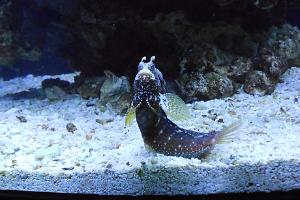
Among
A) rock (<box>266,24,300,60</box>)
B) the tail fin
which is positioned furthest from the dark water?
the tail fin

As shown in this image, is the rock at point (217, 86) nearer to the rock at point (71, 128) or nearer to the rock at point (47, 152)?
the rock at point (71, 128)

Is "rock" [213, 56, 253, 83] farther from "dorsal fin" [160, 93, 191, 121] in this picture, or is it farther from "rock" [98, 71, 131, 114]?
"dorsal fin" [160, 93, 191, 121]

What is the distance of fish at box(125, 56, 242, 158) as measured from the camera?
3.43m

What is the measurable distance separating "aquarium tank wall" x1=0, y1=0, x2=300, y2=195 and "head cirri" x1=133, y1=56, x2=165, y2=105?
0.04 ft

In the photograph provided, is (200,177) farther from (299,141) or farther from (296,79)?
(296,79)

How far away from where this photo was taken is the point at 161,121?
363cm

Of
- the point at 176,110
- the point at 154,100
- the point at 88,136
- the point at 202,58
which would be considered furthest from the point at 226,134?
the point at 202,58

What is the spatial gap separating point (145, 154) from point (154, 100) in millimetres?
534

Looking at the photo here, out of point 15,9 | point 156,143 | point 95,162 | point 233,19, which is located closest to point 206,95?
point 233,19

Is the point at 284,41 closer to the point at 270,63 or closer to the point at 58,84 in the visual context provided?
the point at 270,63

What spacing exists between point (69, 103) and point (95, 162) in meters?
3.25

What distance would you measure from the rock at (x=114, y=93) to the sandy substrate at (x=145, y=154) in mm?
202

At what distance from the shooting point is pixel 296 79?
6113 millimetres

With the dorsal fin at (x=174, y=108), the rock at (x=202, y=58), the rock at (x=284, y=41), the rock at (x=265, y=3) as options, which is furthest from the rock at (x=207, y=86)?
the dorsal fin at (x=174, y=108)
